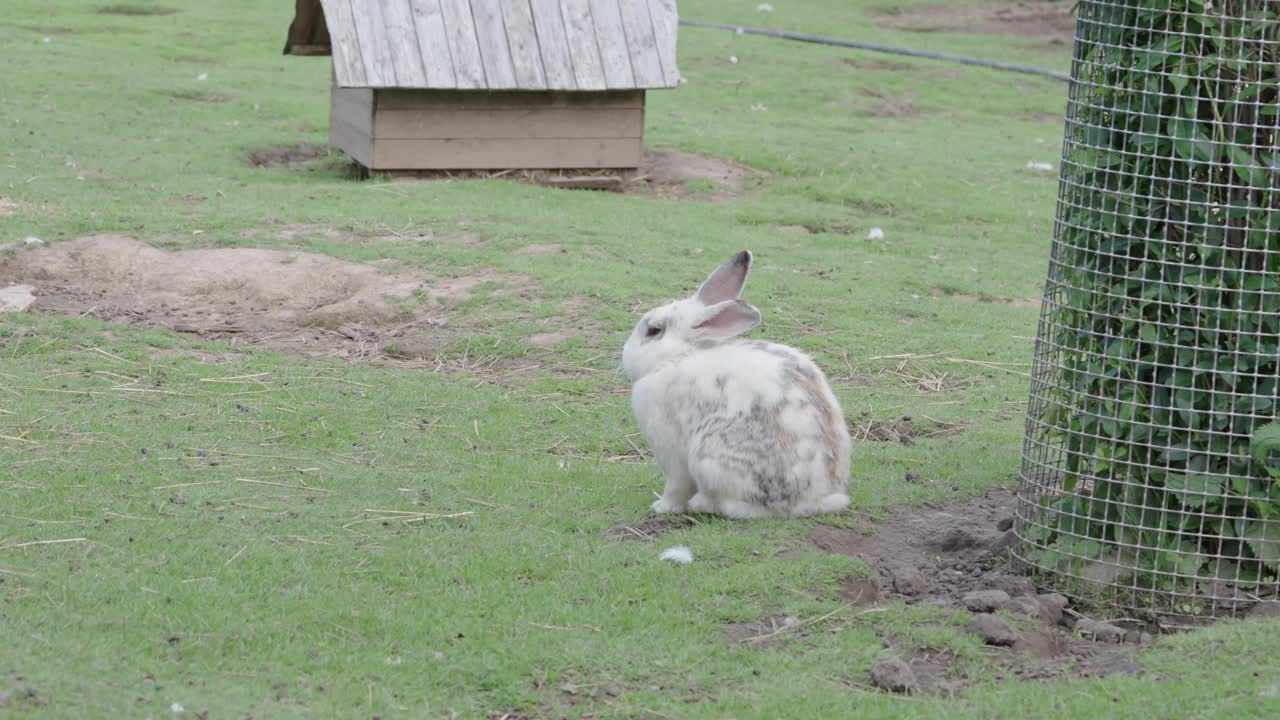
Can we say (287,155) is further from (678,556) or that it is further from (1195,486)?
(1195,486)

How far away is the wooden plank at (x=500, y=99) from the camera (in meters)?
12.1

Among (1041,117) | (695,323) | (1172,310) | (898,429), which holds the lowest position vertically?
(898,429)

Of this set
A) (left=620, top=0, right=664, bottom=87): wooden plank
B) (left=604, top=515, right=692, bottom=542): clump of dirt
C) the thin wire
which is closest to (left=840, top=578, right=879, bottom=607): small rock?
→ (left=604, top=515, right=692, bottom=542): clump of dirt

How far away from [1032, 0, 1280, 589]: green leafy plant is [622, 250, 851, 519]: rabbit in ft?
3.18

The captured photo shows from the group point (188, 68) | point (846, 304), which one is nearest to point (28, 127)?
point (188, 68)

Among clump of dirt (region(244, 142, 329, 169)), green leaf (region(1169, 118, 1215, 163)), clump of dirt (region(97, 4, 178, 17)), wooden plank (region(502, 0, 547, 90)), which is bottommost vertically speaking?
clump of dirt (region(244, 142, 329, 169))

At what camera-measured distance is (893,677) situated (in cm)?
432

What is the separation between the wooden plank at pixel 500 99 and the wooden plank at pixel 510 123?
0.14 ft

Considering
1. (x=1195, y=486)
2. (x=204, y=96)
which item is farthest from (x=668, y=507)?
(x=204, y=96)

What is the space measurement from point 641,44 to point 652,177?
118 cm

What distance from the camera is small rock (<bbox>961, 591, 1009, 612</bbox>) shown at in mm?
4902

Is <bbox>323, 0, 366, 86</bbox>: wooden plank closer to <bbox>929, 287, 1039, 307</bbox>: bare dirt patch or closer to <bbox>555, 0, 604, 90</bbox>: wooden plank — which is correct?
<bbox>555, 0, 604, 90</bbox>: wooden plank

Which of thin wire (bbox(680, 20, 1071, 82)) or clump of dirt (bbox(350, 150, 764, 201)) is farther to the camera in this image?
thin wire (bbox(680, 20, 1071, 82))

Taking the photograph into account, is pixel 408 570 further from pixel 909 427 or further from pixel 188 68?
pixel 188 68
